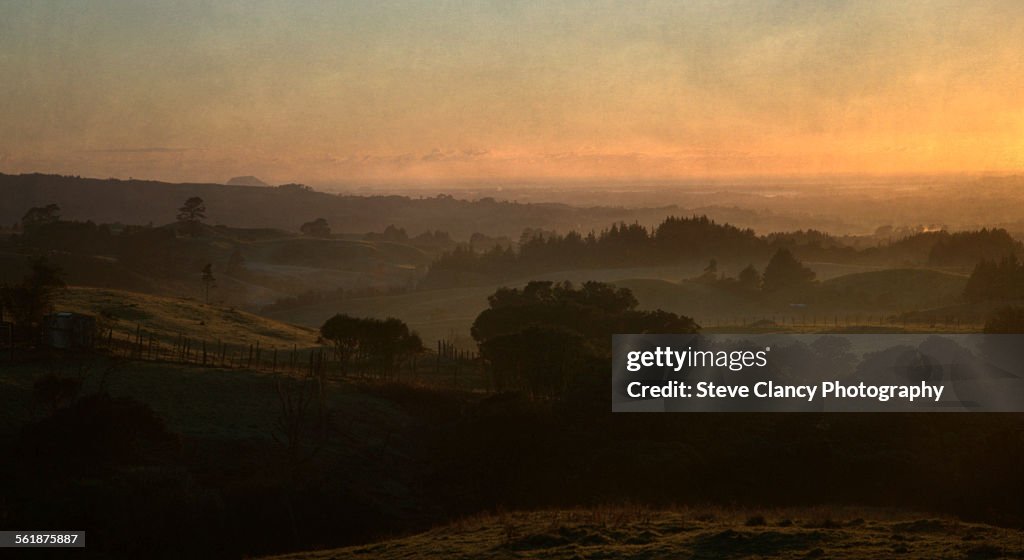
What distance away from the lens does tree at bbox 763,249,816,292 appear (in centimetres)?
16238

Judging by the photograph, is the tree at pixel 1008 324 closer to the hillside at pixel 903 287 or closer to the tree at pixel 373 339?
the tree at pixel 373 339

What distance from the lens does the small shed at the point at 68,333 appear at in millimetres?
54812

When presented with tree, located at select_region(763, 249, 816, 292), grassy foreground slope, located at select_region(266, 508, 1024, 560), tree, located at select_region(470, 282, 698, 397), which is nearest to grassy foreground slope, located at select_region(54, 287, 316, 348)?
tree, located at select_region(470, 282, 698, 397)

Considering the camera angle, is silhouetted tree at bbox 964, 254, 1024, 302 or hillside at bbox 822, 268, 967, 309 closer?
silhouetted tree at bbox 964, 254, 1024, 302

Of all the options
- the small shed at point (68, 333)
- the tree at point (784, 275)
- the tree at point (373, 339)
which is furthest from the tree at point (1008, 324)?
the tree at point (784, 275)

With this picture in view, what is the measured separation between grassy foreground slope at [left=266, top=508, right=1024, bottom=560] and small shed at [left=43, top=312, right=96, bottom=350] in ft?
100

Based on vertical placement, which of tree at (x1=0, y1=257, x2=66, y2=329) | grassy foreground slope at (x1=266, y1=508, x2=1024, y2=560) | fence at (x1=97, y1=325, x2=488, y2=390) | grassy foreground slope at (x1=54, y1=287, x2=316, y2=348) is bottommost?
grassy foreground slope at (x1=266, y1=508, x2=1024, y2=560)

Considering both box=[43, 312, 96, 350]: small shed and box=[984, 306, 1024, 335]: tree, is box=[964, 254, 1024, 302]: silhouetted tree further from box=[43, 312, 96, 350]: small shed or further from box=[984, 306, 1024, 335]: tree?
box=[43, 312, 96, 350]: small shed

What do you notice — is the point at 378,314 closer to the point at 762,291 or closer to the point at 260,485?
the point at 762,291

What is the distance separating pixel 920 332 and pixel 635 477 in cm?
6276

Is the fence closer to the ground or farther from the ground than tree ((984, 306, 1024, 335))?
closer to the ground

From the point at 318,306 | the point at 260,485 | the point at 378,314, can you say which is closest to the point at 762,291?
the point at 378,314

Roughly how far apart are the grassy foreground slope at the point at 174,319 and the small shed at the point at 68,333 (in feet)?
33.8

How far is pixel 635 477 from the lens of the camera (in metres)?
45.6
